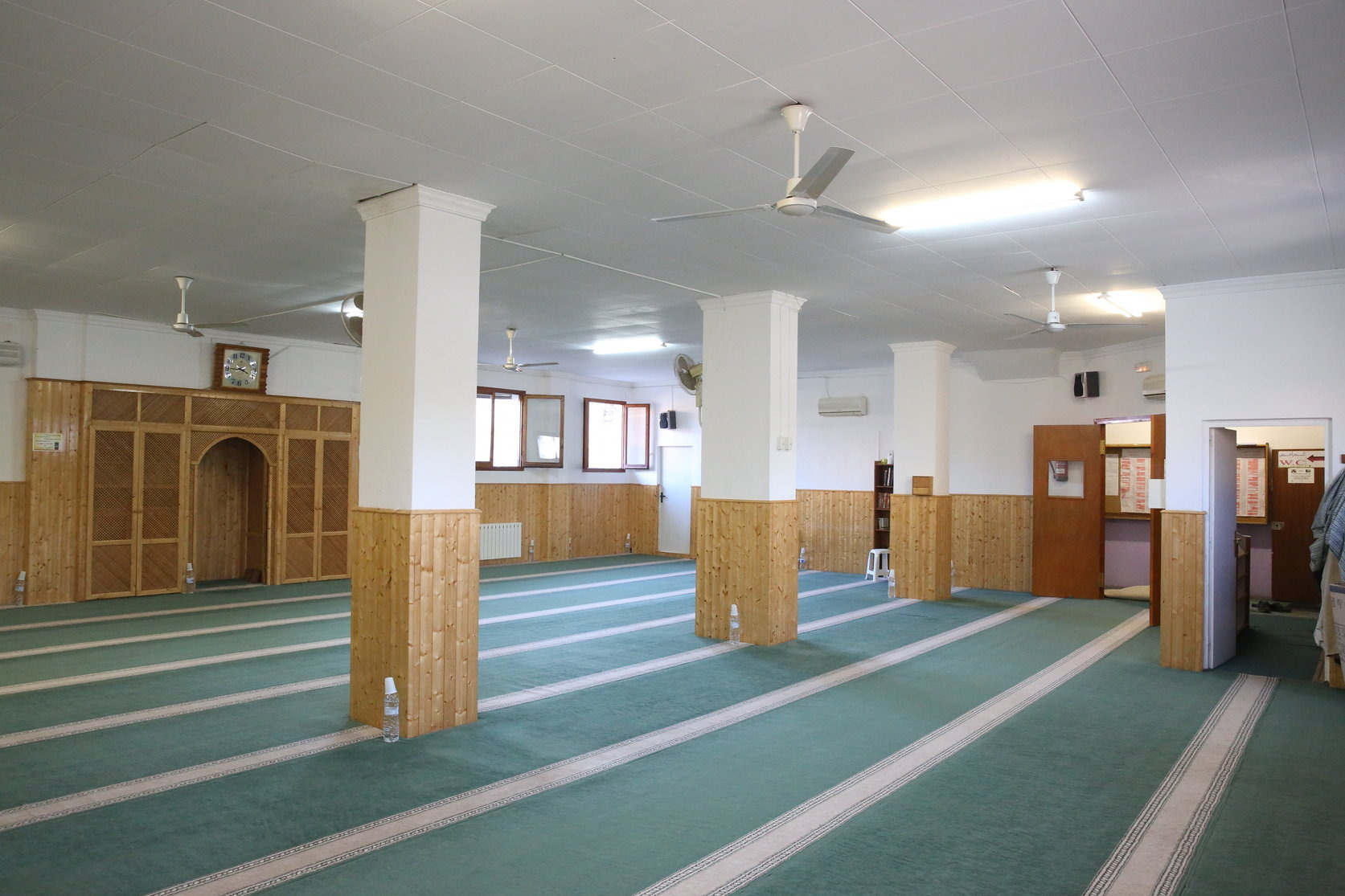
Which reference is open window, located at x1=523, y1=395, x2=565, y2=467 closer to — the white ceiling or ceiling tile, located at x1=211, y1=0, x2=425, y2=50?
the white ceiling

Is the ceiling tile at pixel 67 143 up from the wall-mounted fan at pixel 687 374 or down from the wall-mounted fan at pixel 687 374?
up

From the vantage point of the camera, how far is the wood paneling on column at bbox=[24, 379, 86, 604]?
32.6 ft

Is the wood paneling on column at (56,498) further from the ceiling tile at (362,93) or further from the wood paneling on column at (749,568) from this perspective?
the ceiling tile at (362,93)

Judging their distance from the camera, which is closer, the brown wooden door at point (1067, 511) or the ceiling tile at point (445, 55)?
the ceiling tile at point (445, 55)

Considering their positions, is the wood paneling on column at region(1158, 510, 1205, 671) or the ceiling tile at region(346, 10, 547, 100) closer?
the ceiling tile at region(346, 10, 547, 100)

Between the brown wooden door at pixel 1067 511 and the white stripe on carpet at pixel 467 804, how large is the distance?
6.51 meters

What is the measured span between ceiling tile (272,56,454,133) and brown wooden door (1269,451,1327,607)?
11742 millimetres

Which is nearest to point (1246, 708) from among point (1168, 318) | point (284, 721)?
point (1168, 318)

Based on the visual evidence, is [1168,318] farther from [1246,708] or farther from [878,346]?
[878,346]

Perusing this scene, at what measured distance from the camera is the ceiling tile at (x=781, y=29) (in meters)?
3.35

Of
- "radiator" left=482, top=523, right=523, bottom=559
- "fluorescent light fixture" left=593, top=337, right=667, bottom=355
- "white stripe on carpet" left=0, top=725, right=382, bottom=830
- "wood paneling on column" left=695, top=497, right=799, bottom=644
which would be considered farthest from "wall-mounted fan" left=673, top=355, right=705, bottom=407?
"white stripe on carpet" left=0, top=725, right=382, bottom=830

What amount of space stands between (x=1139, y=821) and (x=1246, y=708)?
278cm

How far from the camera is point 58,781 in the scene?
14.5 feet

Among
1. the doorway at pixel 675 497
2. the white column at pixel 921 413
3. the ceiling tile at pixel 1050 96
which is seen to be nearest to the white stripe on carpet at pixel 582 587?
the doorway at pixel 675 497
